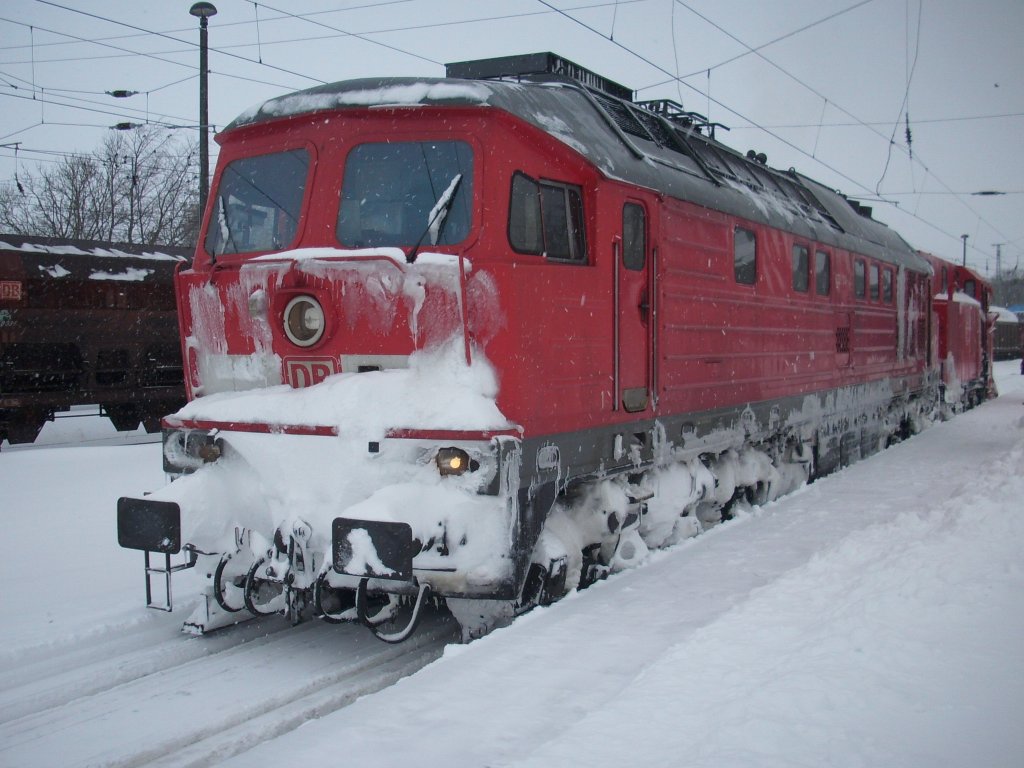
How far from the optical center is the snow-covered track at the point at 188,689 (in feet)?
13.7

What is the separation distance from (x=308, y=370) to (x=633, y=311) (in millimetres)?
2336

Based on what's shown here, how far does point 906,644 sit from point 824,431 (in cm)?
716

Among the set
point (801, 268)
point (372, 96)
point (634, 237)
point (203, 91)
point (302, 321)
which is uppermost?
point (203, 91)

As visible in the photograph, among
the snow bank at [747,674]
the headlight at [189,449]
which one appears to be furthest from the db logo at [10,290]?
the snow bank at [747,674]

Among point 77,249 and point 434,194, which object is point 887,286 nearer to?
point 434,194

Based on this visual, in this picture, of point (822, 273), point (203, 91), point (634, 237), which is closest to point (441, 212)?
point (634, 237)

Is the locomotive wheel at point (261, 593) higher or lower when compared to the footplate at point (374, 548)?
lower

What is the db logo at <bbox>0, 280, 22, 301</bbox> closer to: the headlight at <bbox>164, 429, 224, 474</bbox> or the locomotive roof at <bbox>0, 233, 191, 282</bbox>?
the locomotive roof at <bbox>0, 233, 191, 282</bbox>

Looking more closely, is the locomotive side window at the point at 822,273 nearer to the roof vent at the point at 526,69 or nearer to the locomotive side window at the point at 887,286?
the locomotive side window at the point at 887,286

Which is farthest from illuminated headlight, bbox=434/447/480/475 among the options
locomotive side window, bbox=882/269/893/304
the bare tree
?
the bare tree

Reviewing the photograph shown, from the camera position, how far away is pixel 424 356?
5.12 m

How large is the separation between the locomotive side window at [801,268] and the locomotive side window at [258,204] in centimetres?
605

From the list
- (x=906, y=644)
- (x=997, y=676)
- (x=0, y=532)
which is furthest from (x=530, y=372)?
(x=0, y=532)

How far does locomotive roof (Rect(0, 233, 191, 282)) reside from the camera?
48.8ft
